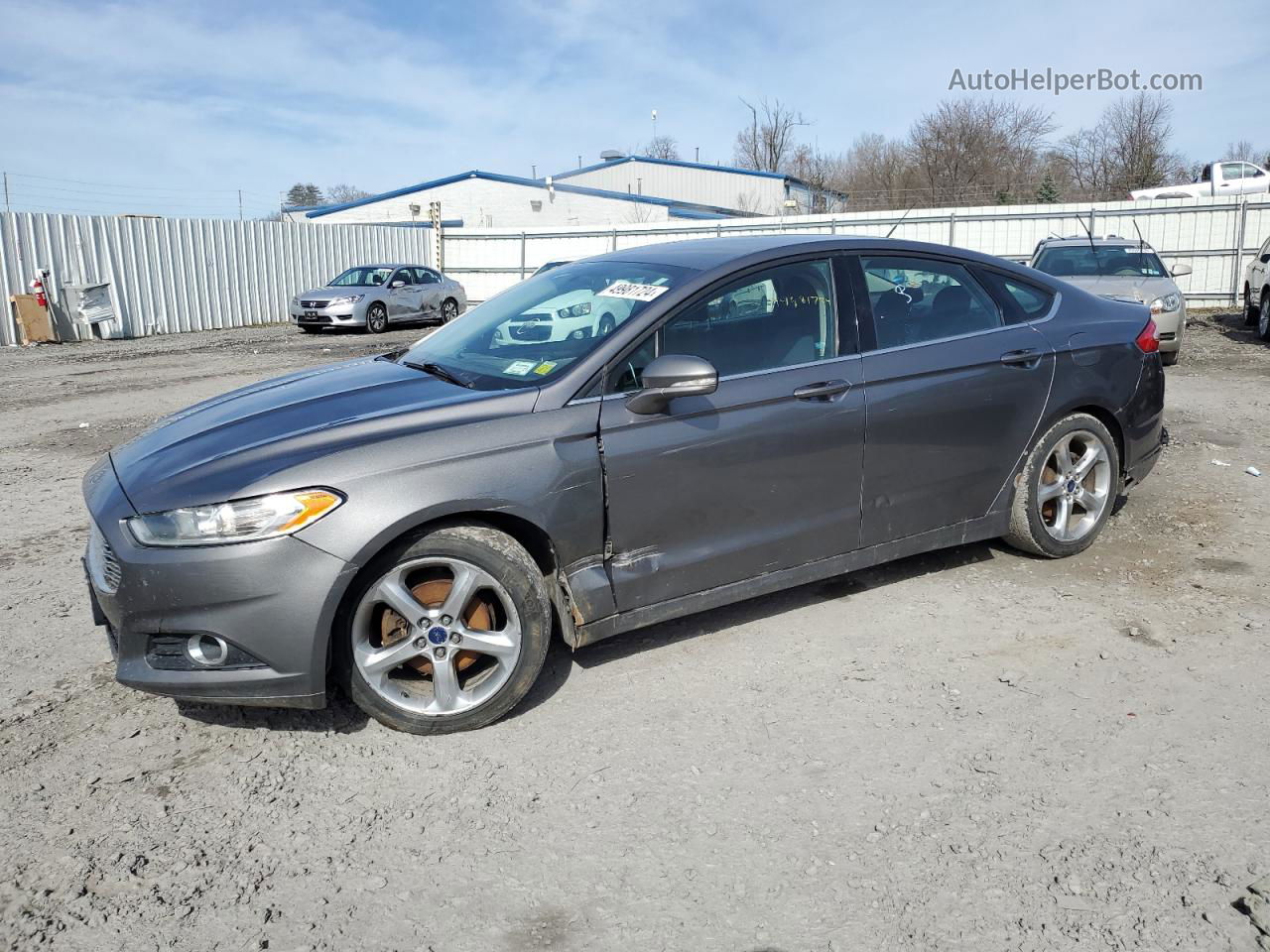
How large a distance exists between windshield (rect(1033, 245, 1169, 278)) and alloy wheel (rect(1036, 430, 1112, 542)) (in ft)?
28.0

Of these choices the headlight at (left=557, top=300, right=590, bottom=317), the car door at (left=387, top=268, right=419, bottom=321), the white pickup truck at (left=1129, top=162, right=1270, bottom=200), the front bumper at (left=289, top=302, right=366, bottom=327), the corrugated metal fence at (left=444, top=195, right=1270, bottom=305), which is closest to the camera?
the headlight at (left=557, top=300, right=590, bottom=317)

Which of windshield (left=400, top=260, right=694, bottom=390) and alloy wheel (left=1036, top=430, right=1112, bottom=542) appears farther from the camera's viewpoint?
alloy wheel (left=1036, top=430, right=1112, bottom=542)

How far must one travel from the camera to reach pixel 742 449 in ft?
12.5

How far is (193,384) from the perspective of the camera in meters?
12.6

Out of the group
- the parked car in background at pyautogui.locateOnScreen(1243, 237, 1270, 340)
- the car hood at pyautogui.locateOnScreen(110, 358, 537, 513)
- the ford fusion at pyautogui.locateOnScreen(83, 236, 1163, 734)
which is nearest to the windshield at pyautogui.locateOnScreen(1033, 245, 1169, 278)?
the parked car in background at pyautogui.locateOnScreen(1243, 237, 1270, 340)

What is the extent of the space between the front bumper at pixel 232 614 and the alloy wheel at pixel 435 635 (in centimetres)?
17

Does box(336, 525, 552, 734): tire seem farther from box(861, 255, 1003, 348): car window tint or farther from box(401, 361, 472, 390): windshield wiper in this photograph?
box(861, 255, 1003, 348): car window tint

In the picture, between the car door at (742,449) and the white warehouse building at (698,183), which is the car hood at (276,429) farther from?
the white warehouse building at (698,183)

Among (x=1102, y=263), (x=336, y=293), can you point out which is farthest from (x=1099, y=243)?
(x=336, y=293)

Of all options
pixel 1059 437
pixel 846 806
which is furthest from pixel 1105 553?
pixel 846 806

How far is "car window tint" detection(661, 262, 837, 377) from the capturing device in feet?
12.7

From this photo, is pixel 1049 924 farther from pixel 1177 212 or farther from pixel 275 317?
pixel 275 317

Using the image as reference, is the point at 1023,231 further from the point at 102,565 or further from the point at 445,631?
the point at 102,565

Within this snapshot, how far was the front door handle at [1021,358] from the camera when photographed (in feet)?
15.0
